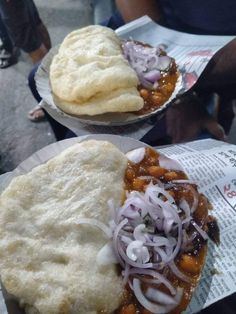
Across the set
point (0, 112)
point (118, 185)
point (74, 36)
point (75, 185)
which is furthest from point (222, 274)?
point (0, 112)

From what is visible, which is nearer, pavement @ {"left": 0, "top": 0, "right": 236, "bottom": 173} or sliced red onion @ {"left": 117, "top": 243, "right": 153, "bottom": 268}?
sliced red onion @ {"left": 117, "top": 243, "right": 153, "bottom": 268}

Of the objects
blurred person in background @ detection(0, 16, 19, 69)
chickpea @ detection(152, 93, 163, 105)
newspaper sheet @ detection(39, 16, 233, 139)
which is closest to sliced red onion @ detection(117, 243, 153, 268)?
newspaper sheet @ detection(39, 16, 233, 139)

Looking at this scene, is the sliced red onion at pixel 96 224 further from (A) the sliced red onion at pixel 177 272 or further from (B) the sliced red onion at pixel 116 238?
(A) the sliced red onion at pixel 177 272

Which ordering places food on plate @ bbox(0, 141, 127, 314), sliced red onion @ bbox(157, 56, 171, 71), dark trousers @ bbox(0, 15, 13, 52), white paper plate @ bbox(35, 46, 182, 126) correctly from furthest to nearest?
dark trousers @ bbox(0, 15, 13, 52), sliced red onion @ bbox(157, 56, 171, 71), white paper plate @ bbox(35, 46, 182, 126), food on plate @ bbox(0, 141, 127, 314)

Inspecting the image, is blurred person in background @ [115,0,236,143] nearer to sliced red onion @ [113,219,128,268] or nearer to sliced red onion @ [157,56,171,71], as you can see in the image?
sliced red onion @ [157,56,171,71]

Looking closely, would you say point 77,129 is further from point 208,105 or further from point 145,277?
point 208,105

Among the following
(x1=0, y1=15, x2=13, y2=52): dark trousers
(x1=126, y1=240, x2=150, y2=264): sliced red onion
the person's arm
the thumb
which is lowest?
(x1=0, y1=15, x2=13, y2=52): dark trousers

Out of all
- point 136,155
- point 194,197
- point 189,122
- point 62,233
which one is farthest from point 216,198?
point 189,122
